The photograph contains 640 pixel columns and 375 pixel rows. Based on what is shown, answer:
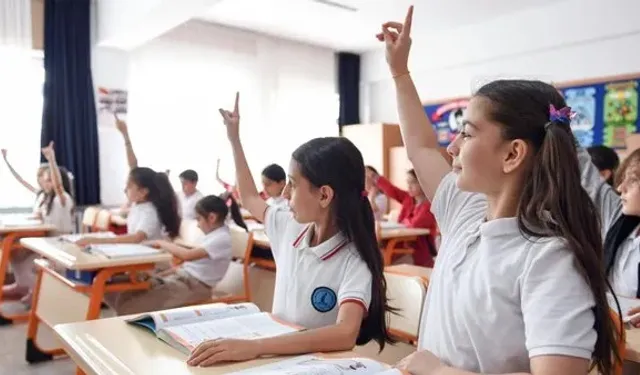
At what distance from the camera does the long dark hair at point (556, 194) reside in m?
0.75

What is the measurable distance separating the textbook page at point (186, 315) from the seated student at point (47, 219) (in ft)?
10.3

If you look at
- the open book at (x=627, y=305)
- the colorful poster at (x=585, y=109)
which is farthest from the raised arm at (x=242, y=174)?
the colorful poster at (x=585, y=109)

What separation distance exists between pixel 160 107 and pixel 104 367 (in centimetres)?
528

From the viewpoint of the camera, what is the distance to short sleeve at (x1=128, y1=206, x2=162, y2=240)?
3.20 metres

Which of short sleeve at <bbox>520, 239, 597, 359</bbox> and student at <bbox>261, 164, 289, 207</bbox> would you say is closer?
short sleeve at <bbox>520, 239, 597, 359</bbox>

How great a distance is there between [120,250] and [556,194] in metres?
2.18

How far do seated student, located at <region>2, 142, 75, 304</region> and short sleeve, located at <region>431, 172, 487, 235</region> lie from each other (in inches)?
142

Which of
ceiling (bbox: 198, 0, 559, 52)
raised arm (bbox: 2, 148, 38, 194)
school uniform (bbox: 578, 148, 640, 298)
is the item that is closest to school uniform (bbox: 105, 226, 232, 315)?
school uniform (bbox: 578, 148, 640, 298)

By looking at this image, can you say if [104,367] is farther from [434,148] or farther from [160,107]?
[160,107]

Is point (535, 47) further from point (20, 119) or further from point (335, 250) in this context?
point (335, 250)

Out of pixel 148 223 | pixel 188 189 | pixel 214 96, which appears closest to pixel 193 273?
pixel 148 223

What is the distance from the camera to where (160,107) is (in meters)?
6.02

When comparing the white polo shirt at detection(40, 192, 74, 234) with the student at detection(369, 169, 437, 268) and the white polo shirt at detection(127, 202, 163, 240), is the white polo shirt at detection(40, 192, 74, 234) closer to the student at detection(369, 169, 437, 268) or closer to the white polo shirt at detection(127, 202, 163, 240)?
the white polo shirt at detection(127, 202, 163, 240)

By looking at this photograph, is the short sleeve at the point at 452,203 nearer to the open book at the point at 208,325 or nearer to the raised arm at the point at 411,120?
the raised arm at the point at 411,120
